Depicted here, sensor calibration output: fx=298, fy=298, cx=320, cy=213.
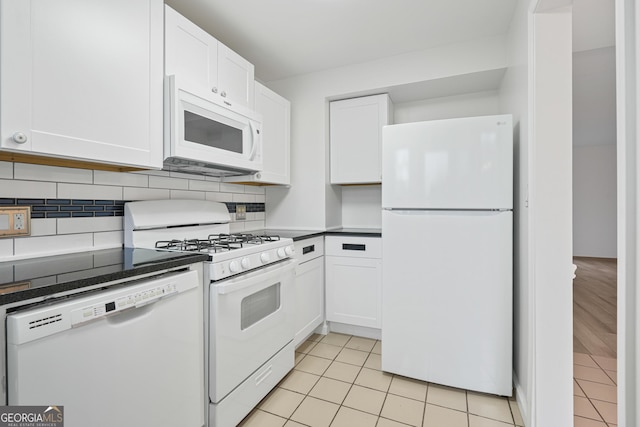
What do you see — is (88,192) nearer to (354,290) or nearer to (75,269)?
(75,269)

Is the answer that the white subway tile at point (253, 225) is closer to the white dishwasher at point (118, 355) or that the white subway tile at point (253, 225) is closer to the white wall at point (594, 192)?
the white dishwasher at point (118, 355)

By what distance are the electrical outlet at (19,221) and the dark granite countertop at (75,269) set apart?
14 cm

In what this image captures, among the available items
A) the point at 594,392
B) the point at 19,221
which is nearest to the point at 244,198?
the point at 19,221

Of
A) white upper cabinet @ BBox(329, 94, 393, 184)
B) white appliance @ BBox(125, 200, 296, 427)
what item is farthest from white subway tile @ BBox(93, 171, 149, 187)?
white upper cabinet @ BBox(329, 94, 393, 184)

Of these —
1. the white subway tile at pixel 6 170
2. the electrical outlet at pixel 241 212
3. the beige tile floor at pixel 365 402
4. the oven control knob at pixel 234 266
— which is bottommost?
the beige tile floor at pixel 365 402

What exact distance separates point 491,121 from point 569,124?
410 mm

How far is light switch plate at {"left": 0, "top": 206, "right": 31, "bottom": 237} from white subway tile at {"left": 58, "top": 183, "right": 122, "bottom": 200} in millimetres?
154

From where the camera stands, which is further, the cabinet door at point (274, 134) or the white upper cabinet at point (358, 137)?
the white upper cabinet at point (358, 137)

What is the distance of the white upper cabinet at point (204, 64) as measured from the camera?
157cm

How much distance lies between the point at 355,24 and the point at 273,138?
1042 mm

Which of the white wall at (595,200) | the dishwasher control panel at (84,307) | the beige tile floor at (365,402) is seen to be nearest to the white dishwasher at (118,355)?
the dishwasher control panel at (84,307)

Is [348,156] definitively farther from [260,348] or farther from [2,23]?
[2,23]

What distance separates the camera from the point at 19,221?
124cm

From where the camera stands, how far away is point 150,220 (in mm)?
1682
